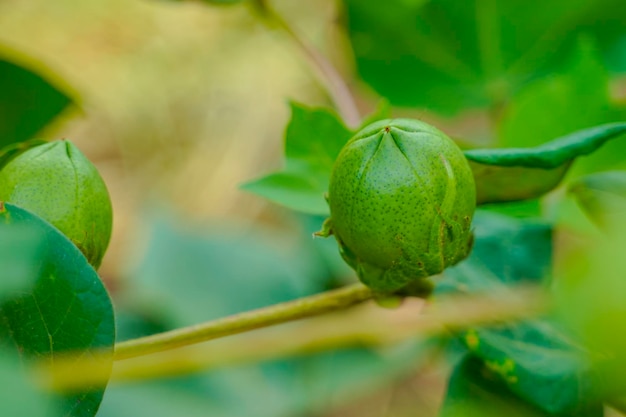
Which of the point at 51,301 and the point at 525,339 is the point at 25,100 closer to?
the point at 51,301

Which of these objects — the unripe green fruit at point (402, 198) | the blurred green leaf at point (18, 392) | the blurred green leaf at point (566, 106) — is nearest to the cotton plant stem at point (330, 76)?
the blurred green leaf at point (566, 106)

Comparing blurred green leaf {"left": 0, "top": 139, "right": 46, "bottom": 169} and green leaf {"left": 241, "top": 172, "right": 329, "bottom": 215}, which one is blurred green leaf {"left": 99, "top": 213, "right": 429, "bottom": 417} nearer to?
green leaf {"left": 241, "top": 172, "right": 329, "bottom": 215}

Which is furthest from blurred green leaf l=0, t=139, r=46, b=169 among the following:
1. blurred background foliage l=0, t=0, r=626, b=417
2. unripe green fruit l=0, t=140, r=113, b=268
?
blurred background foliage l=0, t=0, r=626, b=417

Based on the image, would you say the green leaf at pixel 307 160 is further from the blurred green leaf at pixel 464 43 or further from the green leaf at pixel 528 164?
the blurred green leaf at pixel 464 43

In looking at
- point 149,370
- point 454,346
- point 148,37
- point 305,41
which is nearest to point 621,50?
point 305,41

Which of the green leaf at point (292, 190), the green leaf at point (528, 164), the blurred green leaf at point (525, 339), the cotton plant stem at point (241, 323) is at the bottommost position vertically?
the blurred green leaf at point (525, 339)

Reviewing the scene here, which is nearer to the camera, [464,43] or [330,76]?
[330,76]

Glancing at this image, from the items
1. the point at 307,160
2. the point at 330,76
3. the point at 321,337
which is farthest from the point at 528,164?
the point at 330,76
